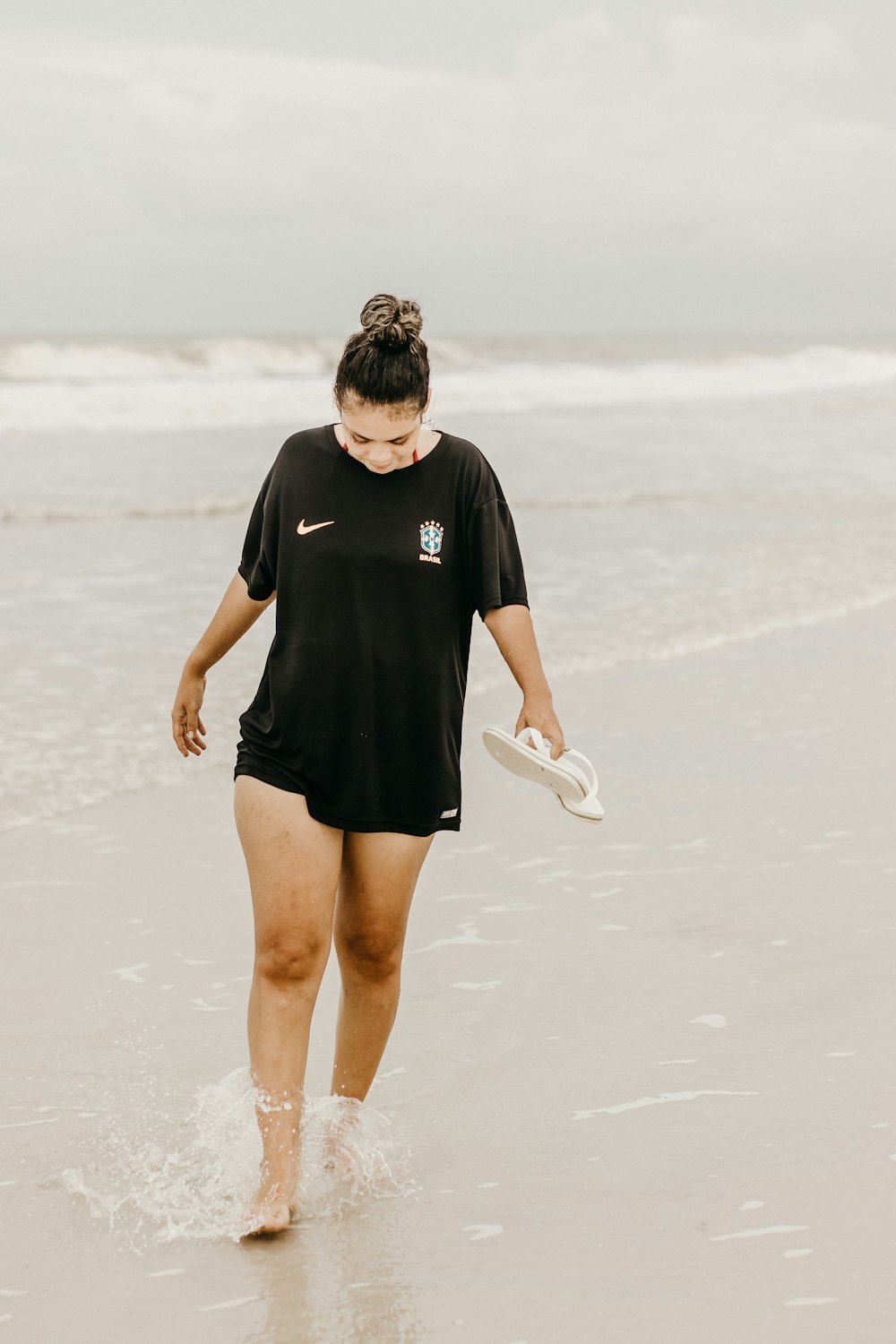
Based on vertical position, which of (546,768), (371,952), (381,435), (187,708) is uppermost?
(381,435)

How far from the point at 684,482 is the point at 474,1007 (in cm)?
1601

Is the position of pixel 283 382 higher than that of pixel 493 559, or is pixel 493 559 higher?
pixel 283 382

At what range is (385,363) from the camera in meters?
3.10

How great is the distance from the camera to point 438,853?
565 centimetres

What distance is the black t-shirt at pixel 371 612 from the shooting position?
10.5 ft

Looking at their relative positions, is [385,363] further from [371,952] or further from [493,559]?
[371,952]

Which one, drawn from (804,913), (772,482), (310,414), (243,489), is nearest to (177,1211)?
(804,913)

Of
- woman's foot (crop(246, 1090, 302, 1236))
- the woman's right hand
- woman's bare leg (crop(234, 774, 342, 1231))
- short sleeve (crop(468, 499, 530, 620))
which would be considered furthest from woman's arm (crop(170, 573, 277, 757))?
woman's foot (crop(246, 1090, 302, 1236))

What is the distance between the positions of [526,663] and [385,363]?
2.34ft

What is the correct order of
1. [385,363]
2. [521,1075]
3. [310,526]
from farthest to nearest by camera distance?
[521,1075], [310,526], [385,363]

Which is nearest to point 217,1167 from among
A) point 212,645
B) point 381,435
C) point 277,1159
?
point 277,1159

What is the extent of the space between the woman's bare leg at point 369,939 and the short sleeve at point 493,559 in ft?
1.78

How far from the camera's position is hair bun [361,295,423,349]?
3.10 m

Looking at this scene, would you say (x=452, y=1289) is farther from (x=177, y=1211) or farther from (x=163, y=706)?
(x=163, y=706)
